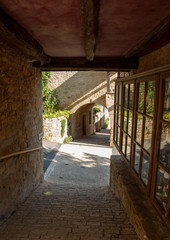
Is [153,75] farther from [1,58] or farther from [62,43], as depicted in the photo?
[1,58]

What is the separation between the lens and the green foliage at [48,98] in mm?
11578

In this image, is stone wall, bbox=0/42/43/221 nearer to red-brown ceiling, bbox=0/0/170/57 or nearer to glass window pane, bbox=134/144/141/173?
red-brown ceiling, bbox=0/0/170/57

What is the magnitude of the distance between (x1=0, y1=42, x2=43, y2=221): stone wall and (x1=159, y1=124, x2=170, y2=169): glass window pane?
7.03 ft

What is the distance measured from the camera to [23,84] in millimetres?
3520

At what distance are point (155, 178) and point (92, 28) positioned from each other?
1911 millimetres

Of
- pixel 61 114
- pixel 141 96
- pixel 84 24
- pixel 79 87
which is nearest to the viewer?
pixel 84 24

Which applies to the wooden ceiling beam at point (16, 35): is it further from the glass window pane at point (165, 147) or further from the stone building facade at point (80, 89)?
the stone building facade at point (80, 89)

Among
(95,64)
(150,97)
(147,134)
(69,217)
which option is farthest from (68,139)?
(150,97)

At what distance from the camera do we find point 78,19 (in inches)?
78.7

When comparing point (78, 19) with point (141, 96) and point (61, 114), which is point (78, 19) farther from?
point (61, 114)

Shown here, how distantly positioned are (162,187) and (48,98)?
10303 mm

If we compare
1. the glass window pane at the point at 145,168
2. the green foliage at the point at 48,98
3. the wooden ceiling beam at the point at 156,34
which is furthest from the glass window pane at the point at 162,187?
the green foliage at the point at 48,98

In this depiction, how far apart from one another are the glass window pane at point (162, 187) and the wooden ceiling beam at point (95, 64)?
248 centimetres

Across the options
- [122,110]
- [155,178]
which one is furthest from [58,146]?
[155,178]
